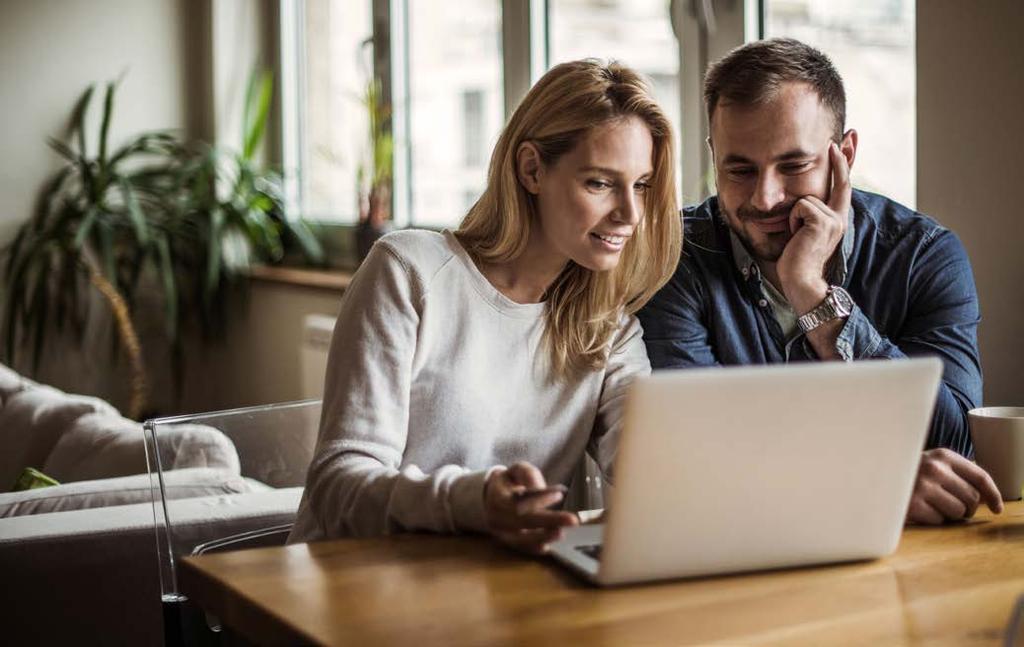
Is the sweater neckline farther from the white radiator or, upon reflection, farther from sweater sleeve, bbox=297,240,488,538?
the white radiator

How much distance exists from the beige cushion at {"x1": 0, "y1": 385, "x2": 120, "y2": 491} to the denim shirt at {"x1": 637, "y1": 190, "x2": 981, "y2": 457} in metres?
1.53

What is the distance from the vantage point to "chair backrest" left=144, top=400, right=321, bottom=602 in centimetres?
190

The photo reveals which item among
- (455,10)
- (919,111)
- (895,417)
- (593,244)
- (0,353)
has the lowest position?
(0,353)

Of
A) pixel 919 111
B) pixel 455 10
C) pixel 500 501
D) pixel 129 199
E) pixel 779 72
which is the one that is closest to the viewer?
pixel 500 501

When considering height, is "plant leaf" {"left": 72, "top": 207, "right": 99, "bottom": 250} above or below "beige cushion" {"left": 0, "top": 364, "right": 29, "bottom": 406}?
above

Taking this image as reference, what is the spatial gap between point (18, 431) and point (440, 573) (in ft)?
7.04

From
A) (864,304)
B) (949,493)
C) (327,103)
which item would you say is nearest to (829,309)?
(864,304)

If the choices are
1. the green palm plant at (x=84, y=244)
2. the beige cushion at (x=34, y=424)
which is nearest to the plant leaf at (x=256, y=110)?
the green palm plant at (x=84, y=244)

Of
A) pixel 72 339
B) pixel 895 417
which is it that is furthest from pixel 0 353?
pixel 895 417

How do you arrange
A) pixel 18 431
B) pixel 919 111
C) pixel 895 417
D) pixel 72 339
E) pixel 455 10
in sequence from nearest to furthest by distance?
pixel 895 417
pixel 919 111
pixel 18 431
pixel 455 10
pixel 72 339

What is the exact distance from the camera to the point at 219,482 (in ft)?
7.07

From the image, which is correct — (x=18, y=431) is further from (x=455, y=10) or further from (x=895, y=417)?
(x=895, y=417)

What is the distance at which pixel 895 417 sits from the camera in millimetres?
1216

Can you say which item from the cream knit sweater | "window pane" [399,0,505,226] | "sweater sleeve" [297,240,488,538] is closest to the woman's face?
the cream knit sweater
